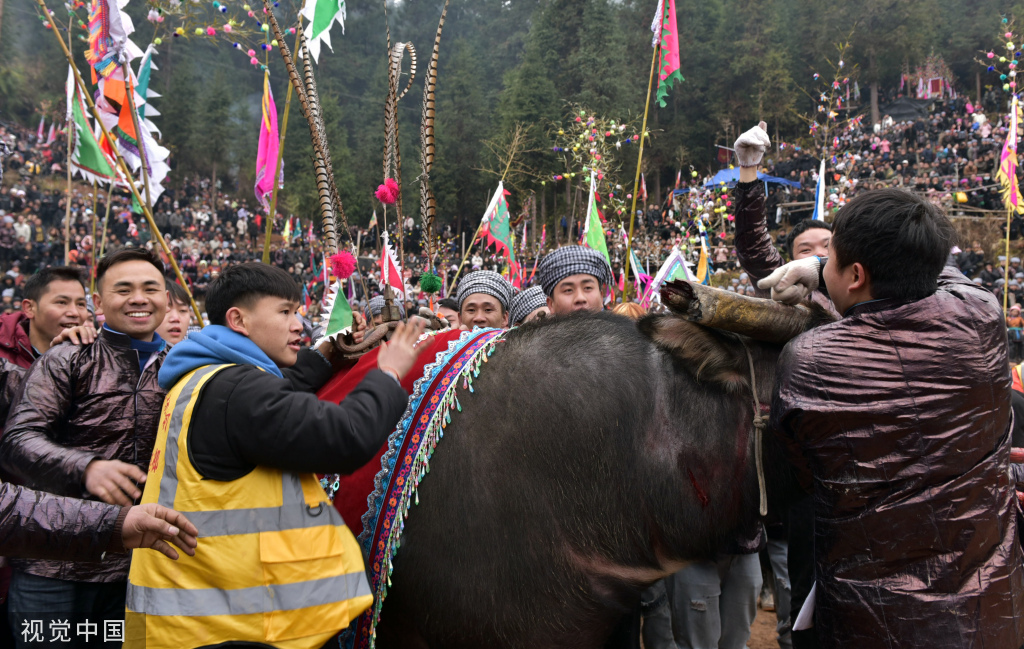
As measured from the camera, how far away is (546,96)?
30.2 meters

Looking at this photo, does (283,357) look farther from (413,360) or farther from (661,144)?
(661,144)

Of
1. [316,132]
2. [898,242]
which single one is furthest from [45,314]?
[898,242]

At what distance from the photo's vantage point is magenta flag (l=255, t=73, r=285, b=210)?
5195 millimetres

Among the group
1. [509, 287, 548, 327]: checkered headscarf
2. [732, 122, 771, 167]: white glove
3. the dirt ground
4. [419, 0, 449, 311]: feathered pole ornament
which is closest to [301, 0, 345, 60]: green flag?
[419, 0, 449, 311]: feathered pole ornament

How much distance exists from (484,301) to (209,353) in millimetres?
2766

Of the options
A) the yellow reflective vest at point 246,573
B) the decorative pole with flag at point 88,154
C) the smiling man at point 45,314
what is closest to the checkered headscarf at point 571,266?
the yellow reflective vest at point 246,573

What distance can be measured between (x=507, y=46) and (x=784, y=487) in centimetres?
5691

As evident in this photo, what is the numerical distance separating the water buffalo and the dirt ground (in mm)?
3570

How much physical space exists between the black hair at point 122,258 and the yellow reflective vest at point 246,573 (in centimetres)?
121

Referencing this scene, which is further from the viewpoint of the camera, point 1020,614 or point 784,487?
point 784,487

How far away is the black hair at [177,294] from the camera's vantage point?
3.74m

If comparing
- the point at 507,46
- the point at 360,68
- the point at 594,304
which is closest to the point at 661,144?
the point at 507,46

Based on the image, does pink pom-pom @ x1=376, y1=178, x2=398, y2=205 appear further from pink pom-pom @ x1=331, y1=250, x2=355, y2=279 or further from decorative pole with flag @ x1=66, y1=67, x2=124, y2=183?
decorative pole with flag @ x1=66, y1=67, x2=124, y2=183

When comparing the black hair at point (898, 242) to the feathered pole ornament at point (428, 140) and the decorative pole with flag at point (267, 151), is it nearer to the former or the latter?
the feathered pole ornament at point (428, 140)
